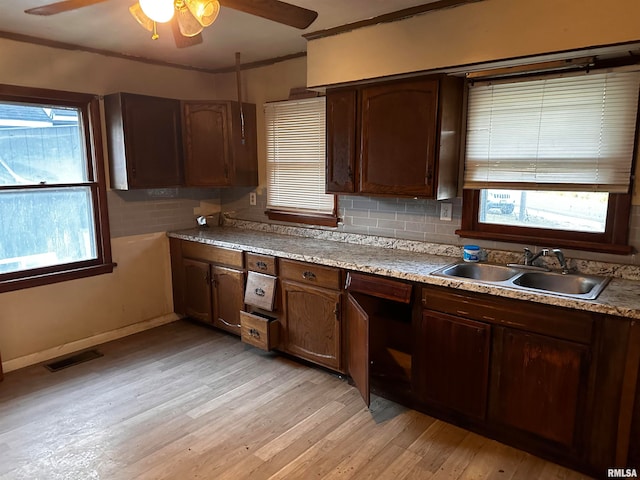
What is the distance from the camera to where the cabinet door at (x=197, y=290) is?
379 cm

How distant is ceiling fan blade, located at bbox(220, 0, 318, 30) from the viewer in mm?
1755

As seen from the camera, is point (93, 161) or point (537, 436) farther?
point (93, 161)

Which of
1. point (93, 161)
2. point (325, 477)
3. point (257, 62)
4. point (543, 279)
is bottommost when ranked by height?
point (325, 477)

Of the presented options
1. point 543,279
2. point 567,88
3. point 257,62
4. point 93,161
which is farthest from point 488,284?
point 93,161

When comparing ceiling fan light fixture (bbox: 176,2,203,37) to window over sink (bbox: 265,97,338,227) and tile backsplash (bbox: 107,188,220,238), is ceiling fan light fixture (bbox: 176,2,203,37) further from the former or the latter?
tile backsplash (bbox: 107,188,220,238)

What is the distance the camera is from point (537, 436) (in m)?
2.21

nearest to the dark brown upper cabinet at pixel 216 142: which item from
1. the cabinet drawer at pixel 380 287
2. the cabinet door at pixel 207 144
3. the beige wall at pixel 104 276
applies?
the cabinet door at pixel 207 144

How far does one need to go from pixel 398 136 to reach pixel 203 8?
4.60 feet

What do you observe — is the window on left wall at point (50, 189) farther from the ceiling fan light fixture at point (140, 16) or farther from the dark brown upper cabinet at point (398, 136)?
the dark brown upper cabinet at point (398, 136)

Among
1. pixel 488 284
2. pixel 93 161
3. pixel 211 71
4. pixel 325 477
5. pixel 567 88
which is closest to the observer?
pixel 325 477

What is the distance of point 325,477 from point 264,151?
273cm

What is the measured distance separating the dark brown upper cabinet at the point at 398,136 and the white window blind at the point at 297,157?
481 mm

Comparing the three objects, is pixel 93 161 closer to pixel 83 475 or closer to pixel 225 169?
pixel 225 169

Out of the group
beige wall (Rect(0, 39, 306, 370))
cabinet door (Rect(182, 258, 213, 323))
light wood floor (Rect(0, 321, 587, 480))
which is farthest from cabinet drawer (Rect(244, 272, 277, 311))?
beige wall (Rect(0, 39, 306, 370))
